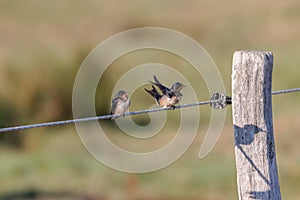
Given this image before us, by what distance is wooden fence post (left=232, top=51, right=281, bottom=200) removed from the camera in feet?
15.1

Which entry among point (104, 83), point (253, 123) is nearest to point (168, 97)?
point (253, 123)

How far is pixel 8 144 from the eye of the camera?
15750 mm

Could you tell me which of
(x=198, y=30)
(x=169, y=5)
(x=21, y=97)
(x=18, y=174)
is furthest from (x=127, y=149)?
(x=169, y=5)

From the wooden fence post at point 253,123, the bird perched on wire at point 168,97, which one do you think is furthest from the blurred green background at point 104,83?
the wooden fence post at point 253,123

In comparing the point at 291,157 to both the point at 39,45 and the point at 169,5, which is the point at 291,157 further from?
the point at 169,5

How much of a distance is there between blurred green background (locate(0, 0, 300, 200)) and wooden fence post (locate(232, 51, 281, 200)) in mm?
6989

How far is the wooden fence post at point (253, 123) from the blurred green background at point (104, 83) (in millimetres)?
6989

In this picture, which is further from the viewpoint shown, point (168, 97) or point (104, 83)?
point (104, 83)

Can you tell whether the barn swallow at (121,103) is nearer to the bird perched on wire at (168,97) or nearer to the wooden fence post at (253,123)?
the bird perched on wire at (168,97)

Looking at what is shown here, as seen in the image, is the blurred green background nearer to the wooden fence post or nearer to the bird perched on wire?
the bird perched on wire

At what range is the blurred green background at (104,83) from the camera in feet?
40.7

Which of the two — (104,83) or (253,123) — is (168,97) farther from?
(104,83)

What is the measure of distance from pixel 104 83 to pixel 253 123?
12876 mm

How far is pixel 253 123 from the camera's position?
4633 mm
